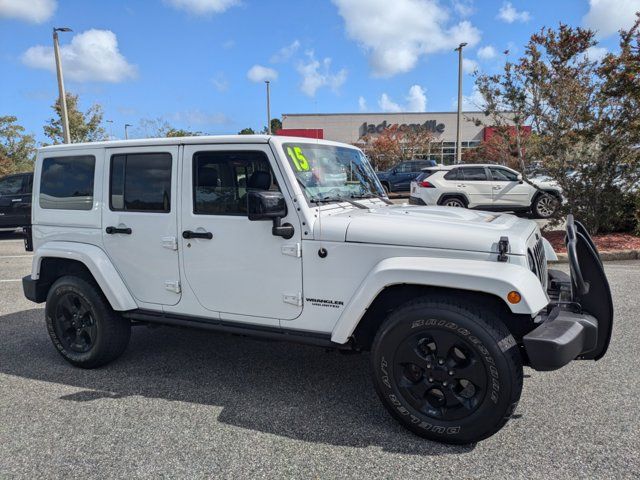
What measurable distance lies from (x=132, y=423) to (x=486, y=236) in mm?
2660

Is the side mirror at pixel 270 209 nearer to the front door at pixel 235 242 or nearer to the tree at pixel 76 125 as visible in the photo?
the front door at pixel 235 242

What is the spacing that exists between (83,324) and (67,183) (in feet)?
4.14

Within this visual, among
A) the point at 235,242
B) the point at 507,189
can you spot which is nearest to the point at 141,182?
the point at 235,242

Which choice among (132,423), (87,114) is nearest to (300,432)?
(132,423)

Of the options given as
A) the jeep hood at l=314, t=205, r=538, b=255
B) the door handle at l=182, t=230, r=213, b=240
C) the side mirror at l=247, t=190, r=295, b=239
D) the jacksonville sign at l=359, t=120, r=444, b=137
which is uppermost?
the jacksonville sign at l=359, t=120, r=444, b=137

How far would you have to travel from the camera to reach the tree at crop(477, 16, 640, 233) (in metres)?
8.75

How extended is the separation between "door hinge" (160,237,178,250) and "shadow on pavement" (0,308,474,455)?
1130 millimetres

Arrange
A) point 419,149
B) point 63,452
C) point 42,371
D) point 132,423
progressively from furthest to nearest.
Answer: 1. point 419,149
2. point 42,371
3. point 132,423
4. point 63,452

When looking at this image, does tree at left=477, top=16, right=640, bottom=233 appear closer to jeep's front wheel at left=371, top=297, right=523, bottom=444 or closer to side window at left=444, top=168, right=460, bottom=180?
side window at left=444, top=168, right=460, bottom=180

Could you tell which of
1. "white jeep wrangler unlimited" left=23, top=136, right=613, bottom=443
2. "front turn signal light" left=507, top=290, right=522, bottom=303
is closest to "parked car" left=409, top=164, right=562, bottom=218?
"white jeep wrangler unlimited" left=23, top=136, right=613, bottom=443

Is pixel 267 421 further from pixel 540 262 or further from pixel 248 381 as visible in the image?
pixel 540 262

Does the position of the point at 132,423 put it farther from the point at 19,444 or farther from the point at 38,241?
the point at 38,241

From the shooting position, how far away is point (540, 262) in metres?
3.36

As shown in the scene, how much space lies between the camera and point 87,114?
25.1 metres
